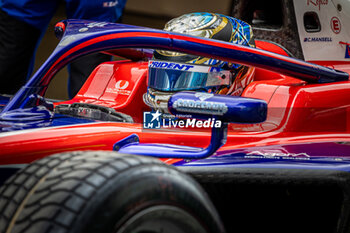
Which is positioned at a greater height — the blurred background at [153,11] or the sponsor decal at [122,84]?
the blurred background at [153,11]

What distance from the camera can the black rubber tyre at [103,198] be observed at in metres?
0.77

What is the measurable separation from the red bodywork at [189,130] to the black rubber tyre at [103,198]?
30 centimetres

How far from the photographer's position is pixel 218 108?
1062 millimetres

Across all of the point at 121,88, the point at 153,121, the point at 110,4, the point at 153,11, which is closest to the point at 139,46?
the point at 153,121

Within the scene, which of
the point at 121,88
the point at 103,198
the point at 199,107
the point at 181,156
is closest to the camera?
the point at 103,198

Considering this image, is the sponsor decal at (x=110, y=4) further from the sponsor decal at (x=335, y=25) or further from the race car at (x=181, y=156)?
the sponsor decal at (x=335, y=25)

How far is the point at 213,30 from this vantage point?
198cm

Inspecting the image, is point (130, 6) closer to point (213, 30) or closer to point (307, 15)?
point (307, 15)

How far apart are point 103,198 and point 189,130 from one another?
848 millimetres

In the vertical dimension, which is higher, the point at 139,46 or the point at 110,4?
the point at 110,4

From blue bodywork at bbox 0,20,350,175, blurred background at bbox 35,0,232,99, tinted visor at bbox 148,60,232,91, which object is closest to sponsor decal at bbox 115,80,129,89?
tinted visor at bbox 148,60,232,91

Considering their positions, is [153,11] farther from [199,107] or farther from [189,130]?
[199,107]

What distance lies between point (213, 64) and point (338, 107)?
1.72 ft

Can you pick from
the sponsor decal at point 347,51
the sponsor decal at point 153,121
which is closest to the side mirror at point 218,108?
the sponsor decal at point 153,121
